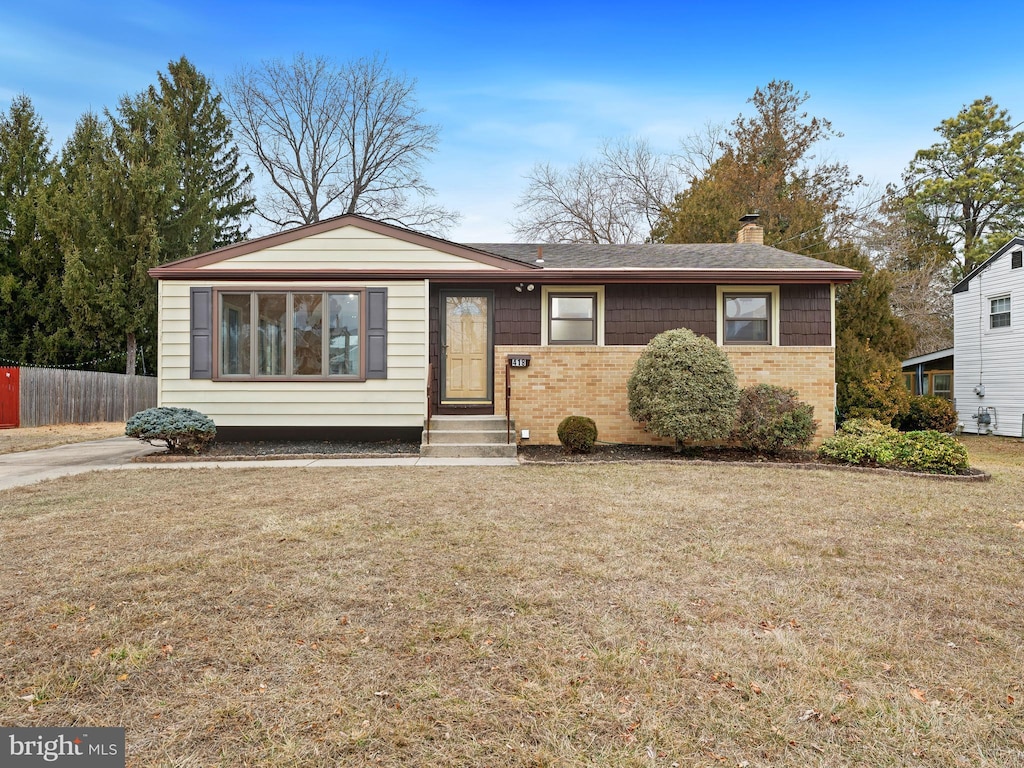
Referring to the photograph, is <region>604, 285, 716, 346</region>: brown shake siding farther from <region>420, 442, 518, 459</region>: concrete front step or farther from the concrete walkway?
the concrete walkway

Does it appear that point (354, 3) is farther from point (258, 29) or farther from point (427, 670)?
point (427, 670)

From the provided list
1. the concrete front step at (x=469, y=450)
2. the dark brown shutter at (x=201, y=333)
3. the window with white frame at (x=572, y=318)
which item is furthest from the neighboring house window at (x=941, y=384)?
the dark brown shutter at (x=201, y=333)

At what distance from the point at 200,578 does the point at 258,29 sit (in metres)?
17.6

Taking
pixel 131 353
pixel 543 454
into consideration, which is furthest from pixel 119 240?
pixel 543 454

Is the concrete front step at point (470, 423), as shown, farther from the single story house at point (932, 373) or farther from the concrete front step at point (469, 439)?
the single story house at point (932, 373)

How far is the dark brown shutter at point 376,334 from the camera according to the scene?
9.30 m

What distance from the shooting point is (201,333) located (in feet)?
30.2

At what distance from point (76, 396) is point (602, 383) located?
15.3 m

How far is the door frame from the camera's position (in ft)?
32.6

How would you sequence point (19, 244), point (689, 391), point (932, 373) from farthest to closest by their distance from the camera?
point (932, 373), point (19, 244), point (689, 391)

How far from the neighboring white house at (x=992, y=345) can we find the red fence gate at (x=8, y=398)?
26818 millimetres

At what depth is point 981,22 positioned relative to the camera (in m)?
13.2

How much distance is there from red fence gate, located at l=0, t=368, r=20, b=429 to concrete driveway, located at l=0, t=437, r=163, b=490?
5351 mm

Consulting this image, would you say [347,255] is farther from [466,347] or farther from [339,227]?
[466,347]
